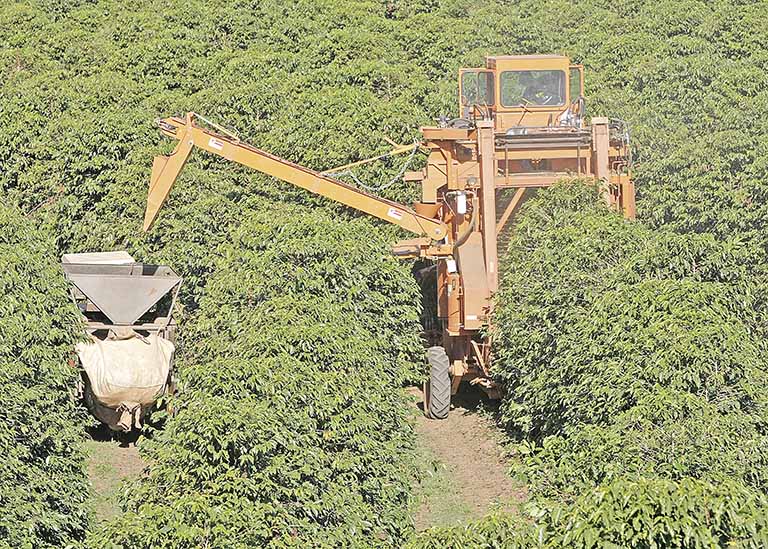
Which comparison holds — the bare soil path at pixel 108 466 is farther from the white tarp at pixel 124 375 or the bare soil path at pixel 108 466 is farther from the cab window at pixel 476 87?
the cab window at pixel 476 87

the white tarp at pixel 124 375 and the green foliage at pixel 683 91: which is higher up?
the green foliage at pixel 683 91

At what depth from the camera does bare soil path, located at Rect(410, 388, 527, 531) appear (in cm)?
1514

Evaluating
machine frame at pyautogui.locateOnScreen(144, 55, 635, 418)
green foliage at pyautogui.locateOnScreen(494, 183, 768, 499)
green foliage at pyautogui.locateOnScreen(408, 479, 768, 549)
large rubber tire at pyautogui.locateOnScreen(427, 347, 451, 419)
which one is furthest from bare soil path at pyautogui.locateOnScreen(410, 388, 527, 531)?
green foliage at pyautogui.locateOnScreen(408, 479, 768, 549)

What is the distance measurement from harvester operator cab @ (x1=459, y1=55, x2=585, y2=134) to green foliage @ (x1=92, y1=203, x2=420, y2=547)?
14.1ft

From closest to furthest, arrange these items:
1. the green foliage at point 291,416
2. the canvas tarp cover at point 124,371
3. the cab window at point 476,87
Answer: the green foliage at point 291,416 < the canvas tarp cover at point 124,371 < the cab window at point 476,87

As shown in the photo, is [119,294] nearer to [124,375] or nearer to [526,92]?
[124,375]

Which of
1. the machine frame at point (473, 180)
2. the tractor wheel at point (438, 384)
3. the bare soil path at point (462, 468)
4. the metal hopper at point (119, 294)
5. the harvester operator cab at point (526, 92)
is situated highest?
the harvester operator cab at point (526, 92)

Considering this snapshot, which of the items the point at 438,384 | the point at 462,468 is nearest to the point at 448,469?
the point at 462,468

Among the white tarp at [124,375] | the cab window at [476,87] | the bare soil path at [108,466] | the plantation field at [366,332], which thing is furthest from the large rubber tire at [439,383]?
the cab window at [476,87]

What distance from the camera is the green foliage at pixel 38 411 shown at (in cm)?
1198

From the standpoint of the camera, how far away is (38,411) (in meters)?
13.7

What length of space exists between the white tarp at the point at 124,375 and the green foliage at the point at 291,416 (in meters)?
0.59

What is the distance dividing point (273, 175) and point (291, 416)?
28.2 ft

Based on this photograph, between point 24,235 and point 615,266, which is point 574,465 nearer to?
point 615,266
